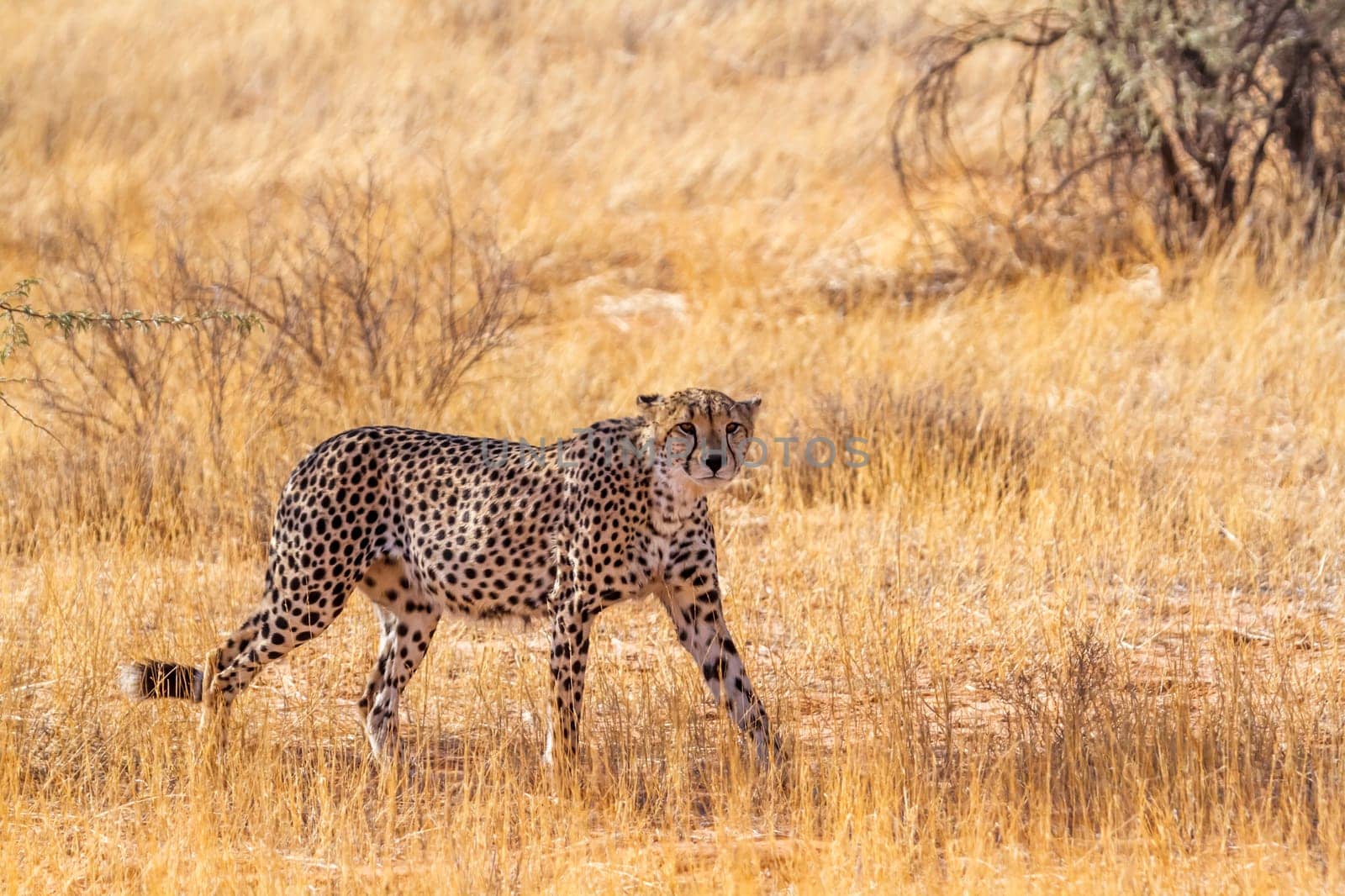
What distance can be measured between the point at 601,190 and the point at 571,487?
10.6m

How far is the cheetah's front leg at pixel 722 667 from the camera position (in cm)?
411

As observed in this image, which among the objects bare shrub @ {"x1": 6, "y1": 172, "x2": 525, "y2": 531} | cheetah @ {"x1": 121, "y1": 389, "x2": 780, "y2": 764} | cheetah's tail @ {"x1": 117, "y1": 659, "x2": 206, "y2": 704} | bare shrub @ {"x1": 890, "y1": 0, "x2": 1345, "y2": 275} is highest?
bare shrub @ {"x1": 890, "y1": 0, "x2": 1345, "y2": 275}

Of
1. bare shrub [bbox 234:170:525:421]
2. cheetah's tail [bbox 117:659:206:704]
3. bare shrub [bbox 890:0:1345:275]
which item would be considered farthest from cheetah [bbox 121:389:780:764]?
bare shrub [bbox 890:0:1345:275]

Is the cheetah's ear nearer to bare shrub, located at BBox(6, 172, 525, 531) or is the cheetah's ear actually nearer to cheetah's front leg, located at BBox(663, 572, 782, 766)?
cheetah's front leg, located at BBox(663, 572, 782, 766)

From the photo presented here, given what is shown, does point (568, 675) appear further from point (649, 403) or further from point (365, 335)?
point (365, 335)

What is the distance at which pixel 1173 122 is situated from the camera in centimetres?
1069

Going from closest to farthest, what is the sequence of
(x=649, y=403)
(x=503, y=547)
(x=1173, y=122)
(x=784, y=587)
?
(x=649, y=403), (x=503, y=547), (x=784, y=587), (x=1173, y=122)

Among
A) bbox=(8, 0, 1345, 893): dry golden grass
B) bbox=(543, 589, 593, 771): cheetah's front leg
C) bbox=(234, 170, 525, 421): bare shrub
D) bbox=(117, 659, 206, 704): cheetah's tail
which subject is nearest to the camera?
bbox=(8, 0, 1345, 893): dry golden grass

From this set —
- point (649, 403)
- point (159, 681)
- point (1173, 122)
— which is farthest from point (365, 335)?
point (1173, 122)

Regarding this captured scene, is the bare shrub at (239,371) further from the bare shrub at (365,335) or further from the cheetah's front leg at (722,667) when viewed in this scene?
the cheetah's front leg at (722,667)

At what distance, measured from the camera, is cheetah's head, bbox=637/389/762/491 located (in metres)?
3.93

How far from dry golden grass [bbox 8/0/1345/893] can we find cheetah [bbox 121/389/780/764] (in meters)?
0.16

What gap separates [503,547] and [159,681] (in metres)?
1.02

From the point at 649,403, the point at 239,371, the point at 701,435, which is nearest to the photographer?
the point at 701,435
